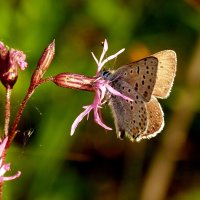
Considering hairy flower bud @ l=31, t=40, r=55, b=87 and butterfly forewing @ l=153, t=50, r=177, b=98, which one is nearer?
hairy flower bud @ l=31, t=40, r=55, b=87

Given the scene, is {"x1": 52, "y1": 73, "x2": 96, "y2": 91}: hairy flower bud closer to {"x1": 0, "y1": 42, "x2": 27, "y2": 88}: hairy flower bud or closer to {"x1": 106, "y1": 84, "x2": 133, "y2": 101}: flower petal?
{"x1": 106, "y1": 84, "x2": 133, "y2": 101}: flower petal

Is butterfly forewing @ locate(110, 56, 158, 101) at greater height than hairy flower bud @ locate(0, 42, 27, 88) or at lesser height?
greater

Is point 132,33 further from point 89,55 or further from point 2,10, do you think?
point 2,10

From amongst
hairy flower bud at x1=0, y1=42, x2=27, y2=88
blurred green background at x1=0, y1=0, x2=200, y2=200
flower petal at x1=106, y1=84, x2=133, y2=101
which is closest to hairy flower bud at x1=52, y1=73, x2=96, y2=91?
flower petal at x1=106, y1=84, x2=133, y2=101

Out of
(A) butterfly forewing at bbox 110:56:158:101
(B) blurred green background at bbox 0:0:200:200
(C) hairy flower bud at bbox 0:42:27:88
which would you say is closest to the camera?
(C) hairy flower bud at bbox 0:42:27:88

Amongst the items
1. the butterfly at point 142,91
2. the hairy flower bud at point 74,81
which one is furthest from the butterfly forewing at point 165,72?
the hairy flower bud at point 74,81

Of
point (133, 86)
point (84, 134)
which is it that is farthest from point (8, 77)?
point (84, 134)

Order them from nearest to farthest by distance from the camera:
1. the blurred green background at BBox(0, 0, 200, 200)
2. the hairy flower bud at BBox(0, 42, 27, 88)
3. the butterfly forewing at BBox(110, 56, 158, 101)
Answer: the hairy flower bud at BBox(0, 42, 27, 88) → the butterfly forewing at BBox(110, 56, 158, 101) → the blurred green background at BBox(0, 0, 200, 200)
